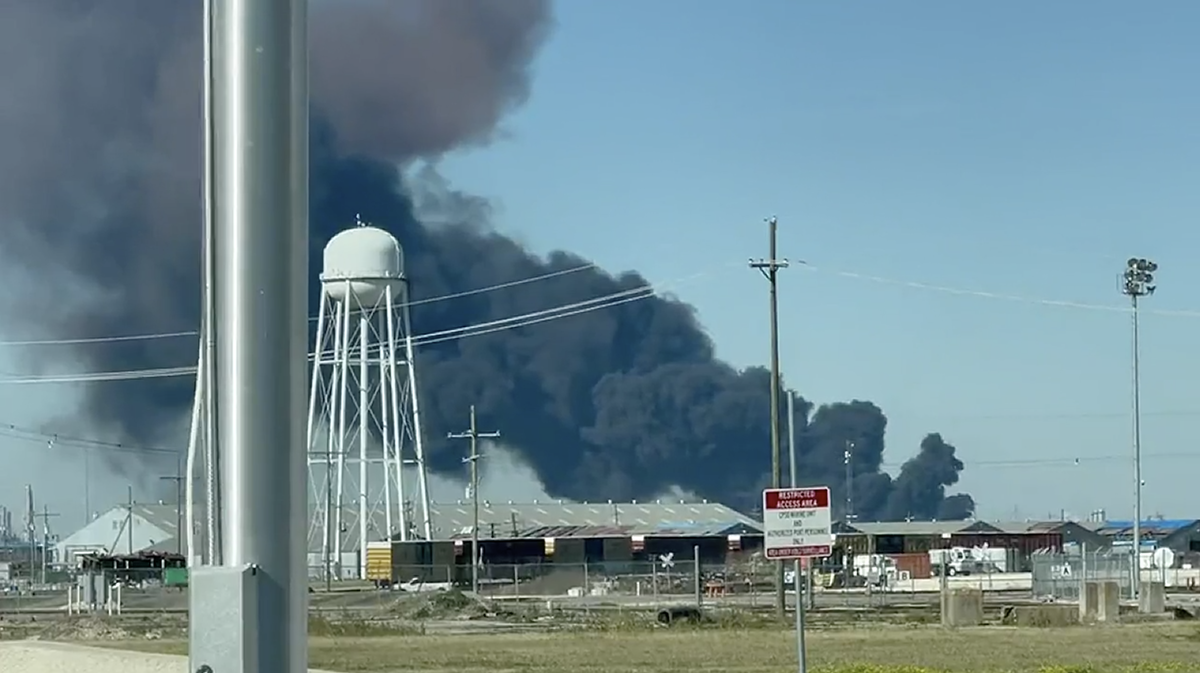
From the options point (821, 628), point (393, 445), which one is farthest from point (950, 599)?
point (393, 445)

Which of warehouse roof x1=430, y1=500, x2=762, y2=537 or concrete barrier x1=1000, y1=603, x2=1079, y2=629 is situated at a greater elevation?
concrete barrier x1=1000, y1=603, x2=1079, y2=629

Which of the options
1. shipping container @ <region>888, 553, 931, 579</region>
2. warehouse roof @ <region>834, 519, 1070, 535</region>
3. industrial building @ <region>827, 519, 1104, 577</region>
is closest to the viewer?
shipping container @ <region>888, 553, 931, 579</region>

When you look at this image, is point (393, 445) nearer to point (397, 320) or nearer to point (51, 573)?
point (397, 320)

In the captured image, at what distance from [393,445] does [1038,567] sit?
44162 millimetres

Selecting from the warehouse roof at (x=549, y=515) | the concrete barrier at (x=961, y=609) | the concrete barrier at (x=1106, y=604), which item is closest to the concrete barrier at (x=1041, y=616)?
the concrete barrier at (x=1106, y=604)

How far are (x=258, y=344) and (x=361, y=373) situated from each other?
94.4m

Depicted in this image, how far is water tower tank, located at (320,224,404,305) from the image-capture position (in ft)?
313

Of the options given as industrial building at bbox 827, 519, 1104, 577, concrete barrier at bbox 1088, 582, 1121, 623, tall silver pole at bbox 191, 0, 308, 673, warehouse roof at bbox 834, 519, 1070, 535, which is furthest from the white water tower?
tall silver pole at bbox 191, 0, 308, 673

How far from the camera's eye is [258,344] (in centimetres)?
421

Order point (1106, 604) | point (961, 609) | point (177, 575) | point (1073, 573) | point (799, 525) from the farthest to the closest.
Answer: point (1073, 573) < point (1106, 604) < point (961, 609) < point (177, 575) < point (799, 525)

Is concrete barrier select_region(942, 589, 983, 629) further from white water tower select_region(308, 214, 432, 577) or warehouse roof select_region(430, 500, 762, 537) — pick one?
warehouse roof select_region(430, 500, 762, 537)

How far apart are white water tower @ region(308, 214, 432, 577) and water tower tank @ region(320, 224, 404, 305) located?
52mm

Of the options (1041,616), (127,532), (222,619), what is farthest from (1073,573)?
(127,532)

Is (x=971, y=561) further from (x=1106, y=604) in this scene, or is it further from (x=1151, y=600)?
(x=1106, y=604)
